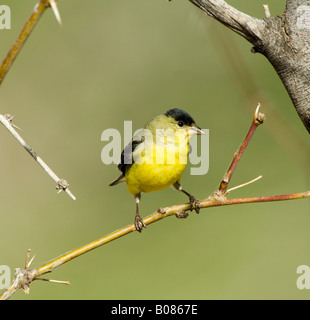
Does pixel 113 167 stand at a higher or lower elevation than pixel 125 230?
higher

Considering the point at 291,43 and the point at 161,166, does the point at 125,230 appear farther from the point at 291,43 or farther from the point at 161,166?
the point at 161,166

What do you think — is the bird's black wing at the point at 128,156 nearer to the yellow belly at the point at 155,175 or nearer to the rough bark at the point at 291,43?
the yellow belly at the point at 155,175

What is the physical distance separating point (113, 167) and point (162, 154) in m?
2.56

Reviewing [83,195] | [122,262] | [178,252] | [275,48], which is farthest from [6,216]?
[275,48]

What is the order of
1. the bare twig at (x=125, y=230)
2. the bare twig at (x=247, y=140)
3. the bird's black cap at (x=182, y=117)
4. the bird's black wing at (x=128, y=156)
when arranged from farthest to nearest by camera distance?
the bird's black wing at (x=128, y=156), the bird's black cap at (x=182, y=117), the bare twig at (x=247, y=140), the bare twig at (x=125, y=230)

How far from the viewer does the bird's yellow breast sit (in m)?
3.31

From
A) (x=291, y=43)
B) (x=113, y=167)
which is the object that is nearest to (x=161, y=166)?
(x=291, y=43)

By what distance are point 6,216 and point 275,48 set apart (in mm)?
4076

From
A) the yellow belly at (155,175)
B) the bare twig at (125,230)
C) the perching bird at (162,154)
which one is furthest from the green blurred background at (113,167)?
the bare twig at (125,230)

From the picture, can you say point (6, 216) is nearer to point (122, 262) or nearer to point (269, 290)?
point (122, 262)

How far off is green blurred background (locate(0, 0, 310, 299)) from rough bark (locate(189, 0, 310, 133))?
3.08 metres

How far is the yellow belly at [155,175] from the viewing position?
3307 millimetres

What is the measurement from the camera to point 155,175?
332cm

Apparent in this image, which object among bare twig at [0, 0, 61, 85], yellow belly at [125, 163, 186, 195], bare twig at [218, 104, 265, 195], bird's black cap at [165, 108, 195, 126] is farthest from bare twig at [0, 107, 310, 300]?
bird's black cap at [165, 108, 195, 126]
